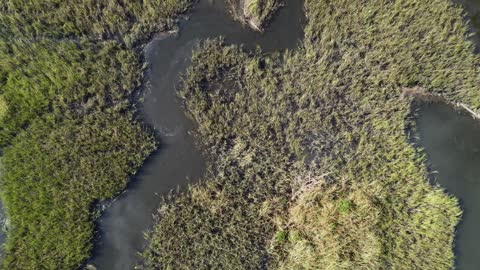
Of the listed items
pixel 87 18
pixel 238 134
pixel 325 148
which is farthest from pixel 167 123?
pixel 325 148

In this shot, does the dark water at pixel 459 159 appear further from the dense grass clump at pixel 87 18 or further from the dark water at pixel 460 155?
the dense grass clump at pixel 87 18

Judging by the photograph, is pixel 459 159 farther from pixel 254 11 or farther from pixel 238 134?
pixel 254 11

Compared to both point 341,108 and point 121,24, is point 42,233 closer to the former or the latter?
point 121,24

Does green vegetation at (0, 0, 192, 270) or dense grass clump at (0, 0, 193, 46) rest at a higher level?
dense grass clump at (0, 0, 193, 46)

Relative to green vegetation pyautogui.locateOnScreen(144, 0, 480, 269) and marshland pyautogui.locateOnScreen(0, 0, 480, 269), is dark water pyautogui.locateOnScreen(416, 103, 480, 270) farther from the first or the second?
Result: green vegetation pyautogui.locateOnScreen(144, 0, 480, 269)

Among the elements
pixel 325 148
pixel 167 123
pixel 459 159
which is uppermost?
pixel 459 159

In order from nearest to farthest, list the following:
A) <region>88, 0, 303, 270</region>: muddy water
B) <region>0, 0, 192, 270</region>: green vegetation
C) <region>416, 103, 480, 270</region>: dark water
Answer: <region>0, 0, 192, 270</region>: green vegetation → <region>88, 0, 303, 270</region>: muddy water → <region>416, 103, 480, 270</region>: dark water

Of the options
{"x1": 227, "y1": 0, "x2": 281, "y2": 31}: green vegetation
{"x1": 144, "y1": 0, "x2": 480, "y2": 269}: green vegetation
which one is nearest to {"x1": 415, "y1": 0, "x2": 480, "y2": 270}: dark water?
{"x1": 144, "y1": 0, "x2": 480, "y2": 269}: green vegetation
